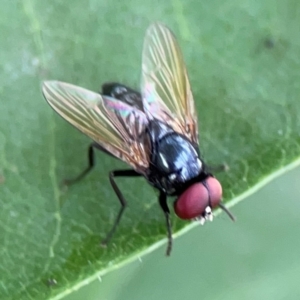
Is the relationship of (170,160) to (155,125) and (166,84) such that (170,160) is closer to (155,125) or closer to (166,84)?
(155,125)

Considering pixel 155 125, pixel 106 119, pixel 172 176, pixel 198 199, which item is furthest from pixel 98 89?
pixel 198 199

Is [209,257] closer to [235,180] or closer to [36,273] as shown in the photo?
[235,180]

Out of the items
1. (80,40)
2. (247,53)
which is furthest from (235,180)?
(80,40)

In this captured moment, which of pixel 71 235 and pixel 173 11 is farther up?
Result: pixel 173 11

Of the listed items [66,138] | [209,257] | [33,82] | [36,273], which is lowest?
[209,257]

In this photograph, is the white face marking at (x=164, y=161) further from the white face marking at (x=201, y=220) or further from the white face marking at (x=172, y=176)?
the white face marking at (x=201, y=220)
